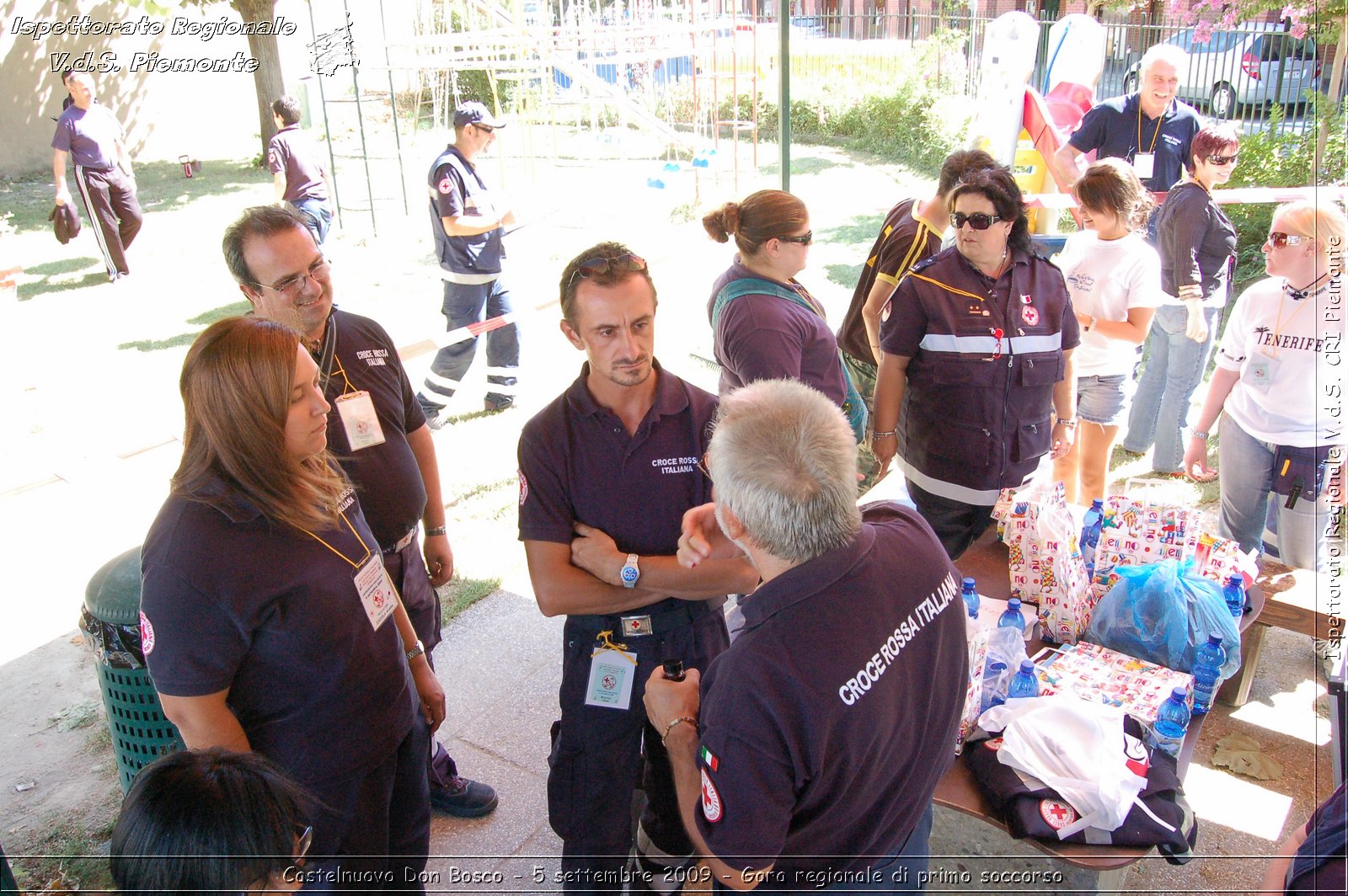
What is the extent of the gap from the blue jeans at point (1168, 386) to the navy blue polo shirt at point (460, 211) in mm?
4126

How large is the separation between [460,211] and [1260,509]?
485cm

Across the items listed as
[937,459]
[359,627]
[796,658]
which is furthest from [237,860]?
[937,459]

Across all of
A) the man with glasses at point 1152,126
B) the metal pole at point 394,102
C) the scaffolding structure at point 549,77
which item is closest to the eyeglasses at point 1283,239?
the man with glasses at point 1152,126

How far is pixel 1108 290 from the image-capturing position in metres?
4.40

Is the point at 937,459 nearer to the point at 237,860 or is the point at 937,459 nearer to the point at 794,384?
the point at 794,384

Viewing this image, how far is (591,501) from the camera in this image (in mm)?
2473

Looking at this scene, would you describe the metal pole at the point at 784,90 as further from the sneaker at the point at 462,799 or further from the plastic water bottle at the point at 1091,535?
the sneaker at the point at 462,799

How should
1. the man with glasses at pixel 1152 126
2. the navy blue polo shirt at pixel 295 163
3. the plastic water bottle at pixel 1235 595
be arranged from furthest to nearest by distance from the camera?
the navy blue polo shirt at pixel 295 163, the man with glasses at pixel 1152 126, the plastic water bottle at pixel 1235 595

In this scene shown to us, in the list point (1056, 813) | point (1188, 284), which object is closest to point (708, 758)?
point (1056, 813)

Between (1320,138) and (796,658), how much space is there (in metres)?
9.95

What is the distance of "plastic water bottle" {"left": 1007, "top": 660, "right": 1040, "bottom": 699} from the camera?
8.70 feet

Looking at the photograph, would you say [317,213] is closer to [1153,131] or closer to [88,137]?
[88,137]

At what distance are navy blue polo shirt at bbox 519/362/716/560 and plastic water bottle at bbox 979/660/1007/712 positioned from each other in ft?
3.21

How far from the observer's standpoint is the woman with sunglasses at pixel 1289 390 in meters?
3.68
